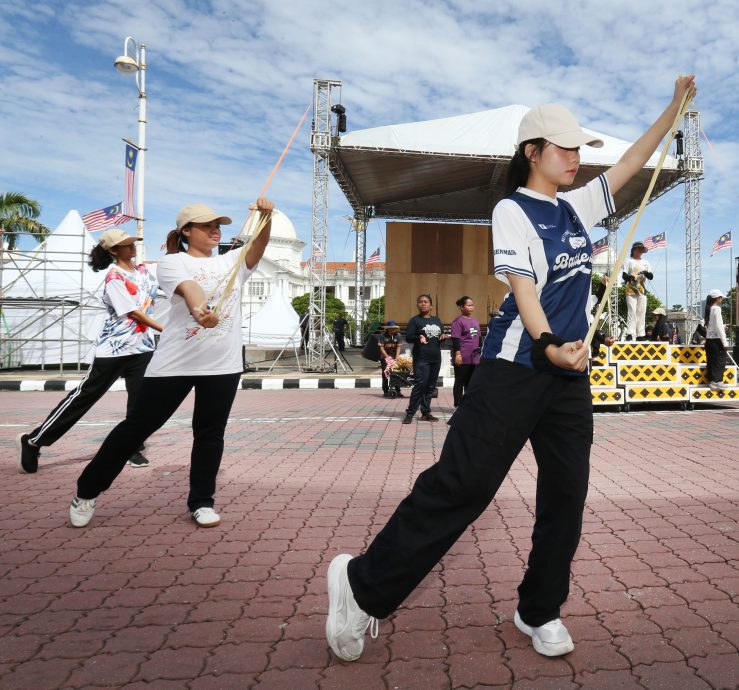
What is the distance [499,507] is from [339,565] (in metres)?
2.01

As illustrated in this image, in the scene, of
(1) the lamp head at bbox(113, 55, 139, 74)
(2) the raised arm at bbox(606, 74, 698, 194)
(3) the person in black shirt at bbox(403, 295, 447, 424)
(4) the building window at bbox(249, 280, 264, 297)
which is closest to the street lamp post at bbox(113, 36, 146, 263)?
(1) the lamp head at bbox(113, 55, 139, 74)

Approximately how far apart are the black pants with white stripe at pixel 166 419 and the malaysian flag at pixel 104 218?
12779mm

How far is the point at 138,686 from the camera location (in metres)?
1.90

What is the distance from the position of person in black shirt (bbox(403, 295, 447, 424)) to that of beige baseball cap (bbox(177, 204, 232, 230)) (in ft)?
16.1

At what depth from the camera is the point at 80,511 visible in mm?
3471

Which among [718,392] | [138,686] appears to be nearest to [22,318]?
[718,392]

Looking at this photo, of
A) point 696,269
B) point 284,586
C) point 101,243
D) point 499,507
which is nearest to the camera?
point 284,586

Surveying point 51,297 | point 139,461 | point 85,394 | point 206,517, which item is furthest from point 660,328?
point 51,297

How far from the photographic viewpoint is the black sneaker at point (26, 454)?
4.66 m

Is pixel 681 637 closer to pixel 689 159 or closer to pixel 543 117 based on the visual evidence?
pixel 543 117

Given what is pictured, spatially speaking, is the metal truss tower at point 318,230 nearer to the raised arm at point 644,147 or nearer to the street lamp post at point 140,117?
the street lamp post at point 140,117

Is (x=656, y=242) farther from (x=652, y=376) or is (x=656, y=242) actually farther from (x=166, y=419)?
(x=166, y=419)

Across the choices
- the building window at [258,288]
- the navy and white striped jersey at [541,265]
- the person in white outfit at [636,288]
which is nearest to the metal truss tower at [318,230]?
the person in white outfit at [636,288]

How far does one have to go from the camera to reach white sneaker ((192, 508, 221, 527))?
11.4ft
